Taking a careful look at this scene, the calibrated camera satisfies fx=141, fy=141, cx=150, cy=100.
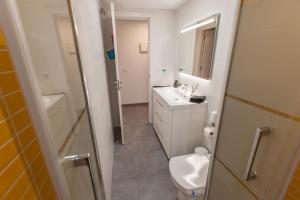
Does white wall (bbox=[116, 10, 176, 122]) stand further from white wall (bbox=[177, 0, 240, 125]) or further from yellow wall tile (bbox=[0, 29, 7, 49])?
yellow wall tile (bbox=[0, 29, 7, 49])

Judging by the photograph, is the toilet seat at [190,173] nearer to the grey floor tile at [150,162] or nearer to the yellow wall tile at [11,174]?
the grey floor tile at [150,162]

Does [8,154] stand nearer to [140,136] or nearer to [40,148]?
[40,148]

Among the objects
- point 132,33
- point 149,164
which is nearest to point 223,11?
point 149,164

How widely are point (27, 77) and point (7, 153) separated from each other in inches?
7.0

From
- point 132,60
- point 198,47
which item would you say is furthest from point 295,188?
point 132,60

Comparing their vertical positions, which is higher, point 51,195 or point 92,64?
point 92,64

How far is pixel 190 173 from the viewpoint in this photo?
1345 mm

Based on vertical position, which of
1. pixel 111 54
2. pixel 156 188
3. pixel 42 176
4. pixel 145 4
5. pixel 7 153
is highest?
pixel 145 4

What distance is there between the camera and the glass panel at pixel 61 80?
411 millimetres

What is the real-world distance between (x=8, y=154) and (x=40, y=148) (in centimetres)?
8

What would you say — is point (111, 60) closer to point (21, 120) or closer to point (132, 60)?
point (132, 60)

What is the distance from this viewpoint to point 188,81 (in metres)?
2.30

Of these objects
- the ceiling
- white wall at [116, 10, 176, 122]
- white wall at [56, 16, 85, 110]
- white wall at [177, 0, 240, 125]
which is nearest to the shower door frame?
white wall at [56, 16, 85, 110]

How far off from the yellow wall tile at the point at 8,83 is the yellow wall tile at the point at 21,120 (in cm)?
6
